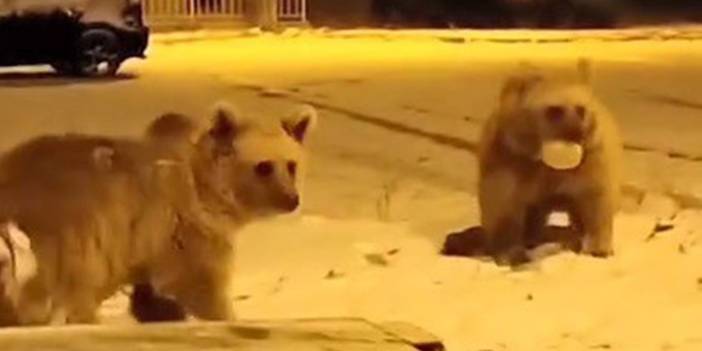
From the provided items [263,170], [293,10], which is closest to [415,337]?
[263,170]

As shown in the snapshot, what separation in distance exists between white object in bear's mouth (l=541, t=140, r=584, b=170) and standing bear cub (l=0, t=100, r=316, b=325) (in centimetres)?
100

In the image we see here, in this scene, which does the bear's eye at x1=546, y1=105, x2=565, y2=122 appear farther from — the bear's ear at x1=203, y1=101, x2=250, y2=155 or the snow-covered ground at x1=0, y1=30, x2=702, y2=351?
the bear's ear at x1=203, y1=101, x2=250, y2=155

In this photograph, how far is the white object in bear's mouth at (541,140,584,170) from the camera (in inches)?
217

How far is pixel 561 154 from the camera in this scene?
5.52 metres

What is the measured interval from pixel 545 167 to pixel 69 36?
8760mm

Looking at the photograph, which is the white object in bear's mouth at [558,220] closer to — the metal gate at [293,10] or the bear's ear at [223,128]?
the bear's ear at [223,128]

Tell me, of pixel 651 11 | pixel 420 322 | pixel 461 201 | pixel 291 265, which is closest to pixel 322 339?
pixel 420 322

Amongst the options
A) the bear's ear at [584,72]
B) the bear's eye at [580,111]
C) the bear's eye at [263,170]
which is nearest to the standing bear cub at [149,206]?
the bear's eye at [263,170]

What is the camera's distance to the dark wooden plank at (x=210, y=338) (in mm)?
3029

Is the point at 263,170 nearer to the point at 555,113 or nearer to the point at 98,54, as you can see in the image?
the point at 555,113

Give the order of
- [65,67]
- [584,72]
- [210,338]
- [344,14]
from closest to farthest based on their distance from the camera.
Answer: [210,338], [584,72], [65,67], [344,14]

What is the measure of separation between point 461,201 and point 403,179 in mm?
724

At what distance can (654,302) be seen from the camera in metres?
5.10

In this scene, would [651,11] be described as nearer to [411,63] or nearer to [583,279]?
[411,63]
